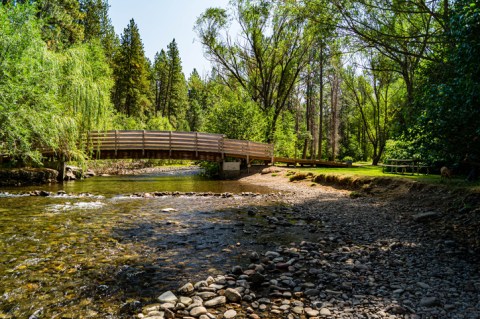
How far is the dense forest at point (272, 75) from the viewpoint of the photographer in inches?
256

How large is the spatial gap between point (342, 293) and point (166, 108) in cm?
5758

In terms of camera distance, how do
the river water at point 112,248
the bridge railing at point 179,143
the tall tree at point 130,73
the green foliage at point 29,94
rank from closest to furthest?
the river water at point 112,248 < the green foliage at point 29,94 < the bridge railing at point 179,143 < the tall tree at point 130,73

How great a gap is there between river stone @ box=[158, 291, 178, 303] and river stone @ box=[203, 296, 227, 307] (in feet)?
1.32

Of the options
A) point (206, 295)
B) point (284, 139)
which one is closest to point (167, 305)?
point (206, 295)

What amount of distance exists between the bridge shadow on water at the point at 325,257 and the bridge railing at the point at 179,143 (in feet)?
44.6

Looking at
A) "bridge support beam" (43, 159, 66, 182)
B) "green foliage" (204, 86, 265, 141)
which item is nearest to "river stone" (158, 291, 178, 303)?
"bridge support beam" (43, 159, 66, 182)

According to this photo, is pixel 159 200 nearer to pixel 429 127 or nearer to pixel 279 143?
pixel 429 127

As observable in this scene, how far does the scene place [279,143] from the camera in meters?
29.2

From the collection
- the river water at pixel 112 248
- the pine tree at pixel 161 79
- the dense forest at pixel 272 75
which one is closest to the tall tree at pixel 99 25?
the dense forest at pixel 272 75

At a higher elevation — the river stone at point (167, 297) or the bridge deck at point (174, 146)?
the bridge deck at point (174, 146)

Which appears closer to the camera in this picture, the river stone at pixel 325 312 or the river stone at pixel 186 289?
the river stone at pixel 325 312

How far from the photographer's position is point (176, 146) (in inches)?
918

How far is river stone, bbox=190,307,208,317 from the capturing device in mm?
3396

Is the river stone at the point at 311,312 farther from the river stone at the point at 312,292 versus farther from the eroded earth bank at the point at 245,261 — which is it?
the river stone at the point at 312,292
